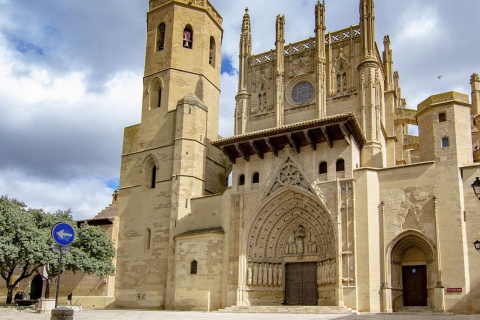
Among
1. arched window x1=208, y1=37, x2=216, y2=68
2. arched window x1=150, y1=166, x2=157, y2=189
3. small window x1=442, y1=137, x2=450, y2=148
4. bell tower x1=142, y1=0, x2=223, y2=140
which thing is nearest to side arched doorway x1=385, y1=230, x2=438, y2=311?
small window x1=442, y1=137, x2=450, y2=148

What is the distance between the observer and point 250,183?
936 inches

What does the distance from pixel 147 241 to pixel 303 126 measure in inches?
397

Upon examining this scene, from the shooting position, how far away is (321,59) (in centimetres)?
2591

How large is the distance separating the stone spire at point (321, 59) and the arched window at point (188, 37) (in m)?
7.10

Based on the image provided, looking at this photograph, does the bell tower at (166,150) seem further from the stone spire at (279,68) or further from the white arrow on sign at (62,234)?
the white arrow on sign at (62,234)

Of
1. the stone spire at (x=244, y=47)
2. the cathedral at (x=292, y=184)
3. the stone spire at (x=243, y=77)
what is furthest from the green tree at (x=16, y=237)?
the stone spire at (x=244, y=47)

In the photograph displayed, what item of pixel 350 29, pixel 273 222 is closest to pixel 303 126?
pixel 273 222

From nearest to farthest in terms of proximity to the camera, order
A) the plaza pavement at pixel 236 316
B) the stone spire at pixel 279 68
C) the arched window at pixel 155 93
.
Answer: the plaza pavement at pixel 236 316 → the stone spire at pixel 279 68 → the arched window at pixel 155 93

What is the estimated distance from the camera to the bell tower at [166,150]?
25531mm

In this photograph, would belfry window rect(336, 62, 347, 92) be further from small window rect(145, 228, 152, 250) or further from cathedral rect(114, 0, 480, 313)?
small window rect(145, 228, 152, 250)

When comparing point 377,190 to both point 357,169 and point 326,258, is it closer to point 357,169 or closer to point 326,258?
point 357,169

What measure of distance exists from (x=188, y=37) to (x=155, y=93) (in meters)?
3.64

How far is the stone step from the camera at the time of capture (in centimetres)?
1895

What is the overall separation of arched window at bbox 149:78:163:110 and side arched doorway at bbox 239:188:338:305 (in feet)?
31.1
